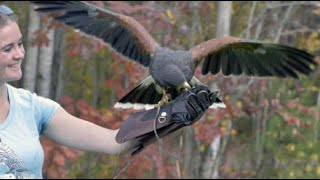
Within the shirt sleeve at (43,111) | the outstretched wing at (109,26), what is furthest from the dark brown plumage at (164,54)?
the shirt sleeve at (43,111)

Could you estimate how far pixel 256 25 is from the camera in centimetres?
671

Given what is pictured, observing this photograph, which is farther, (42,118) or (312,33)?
(312,33)

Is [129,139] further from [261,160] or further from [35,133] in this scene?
[261,160]

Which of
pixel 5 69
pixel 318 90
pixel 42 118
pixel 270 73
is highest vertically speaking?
pixel 5 69

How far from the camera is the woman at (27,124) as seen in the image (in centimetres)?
262

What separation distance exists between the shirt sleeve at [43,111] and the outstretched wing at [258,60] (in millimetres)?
1400

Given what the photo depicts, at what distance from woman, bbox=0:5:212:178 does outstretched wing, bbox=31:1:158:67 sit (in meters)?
1.08

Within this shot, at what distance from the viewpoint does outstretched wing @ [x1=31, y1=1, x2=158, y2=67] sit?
158 inches

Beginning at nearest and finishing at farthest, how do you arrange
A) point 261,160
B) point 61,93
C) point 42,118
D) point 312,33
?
point 42,118
point 61,93
point 312,33
point 261,160

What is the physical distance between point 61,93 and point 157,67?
2.91 m

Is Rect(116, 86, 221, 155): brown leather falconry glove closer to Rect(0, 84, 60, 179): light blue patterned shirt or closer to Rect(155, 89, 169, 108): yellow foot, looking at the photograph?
Rect(155, 89, 169, 108): yellow foot

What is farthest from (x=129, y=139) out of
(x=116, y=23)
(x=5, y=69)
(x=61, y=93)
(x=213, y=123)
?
(x=61, y=93)

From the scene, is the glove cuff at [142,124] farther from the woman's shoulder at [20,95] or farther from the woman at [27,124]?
the woman's shoulder at [20,95]

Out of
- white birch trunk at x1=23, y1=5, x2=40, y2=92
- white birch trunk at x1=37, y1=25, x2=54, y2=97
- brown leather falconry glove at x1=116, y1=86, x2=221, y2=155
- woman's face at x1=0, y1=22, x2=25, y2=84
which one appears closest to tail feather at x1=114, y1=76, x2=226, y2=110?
brown leather falconry glove at x1=116, y1=86, x2=221, y2=155
